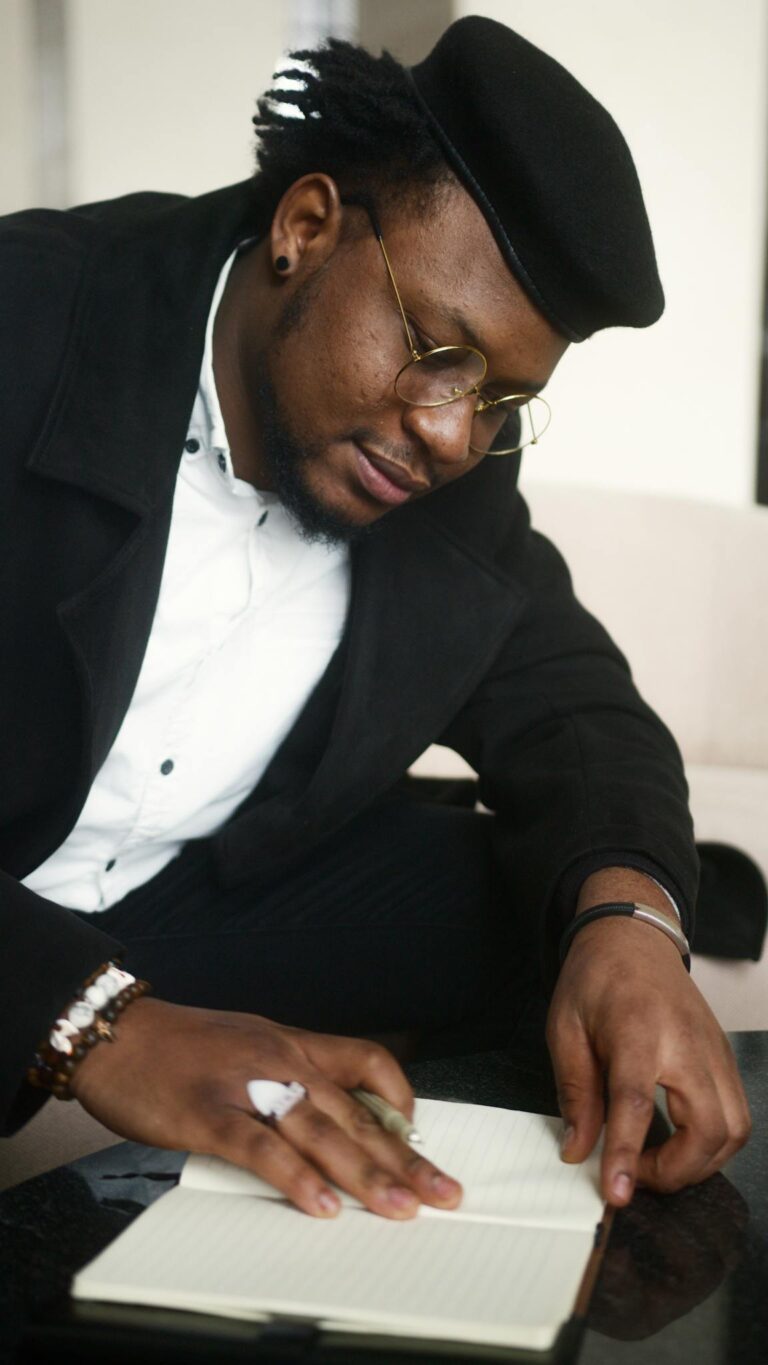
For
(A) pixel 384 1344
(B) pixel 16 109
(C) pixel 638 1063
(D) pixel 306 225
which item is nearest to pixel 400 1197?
(A) pixel 384 1344

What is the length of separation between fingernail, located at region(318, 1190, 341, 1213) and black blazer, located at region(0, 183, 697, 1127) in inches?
8.7

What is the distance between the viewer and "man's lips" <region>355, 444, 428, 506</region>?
1225mm

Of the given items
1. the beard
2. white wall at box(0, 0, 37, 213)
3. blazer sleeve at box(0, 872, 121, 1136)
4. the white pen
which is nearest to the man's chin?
the beard

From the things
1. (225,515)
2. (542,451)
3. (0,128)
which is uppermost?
(0,128)

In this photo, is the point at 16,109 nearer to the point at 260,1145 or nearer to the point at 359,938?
the point at 359,938

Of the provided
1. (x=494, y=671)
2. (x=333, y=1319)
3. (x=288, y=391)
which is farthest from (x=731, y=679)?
(x=333, y=1319)

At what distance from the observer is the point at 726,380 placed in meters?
3.73

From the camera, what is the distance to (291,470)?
126cm

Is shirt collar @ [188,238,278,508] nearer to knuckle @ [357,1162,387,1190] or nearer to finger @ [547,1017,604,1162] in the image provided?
finger @ [547,1017,604,1162]

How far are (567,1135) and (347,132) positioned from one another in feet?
2.95

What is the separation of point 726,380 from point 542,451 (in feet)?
1.86

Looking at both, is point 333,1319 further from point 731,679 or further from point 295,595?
point 731,679

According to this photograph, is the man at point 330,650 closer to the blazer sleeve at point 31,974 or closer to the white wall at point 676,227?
the blazer sleeve at point 31,974

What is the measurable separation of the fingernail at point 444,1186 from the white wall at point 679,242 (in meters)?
3.00
